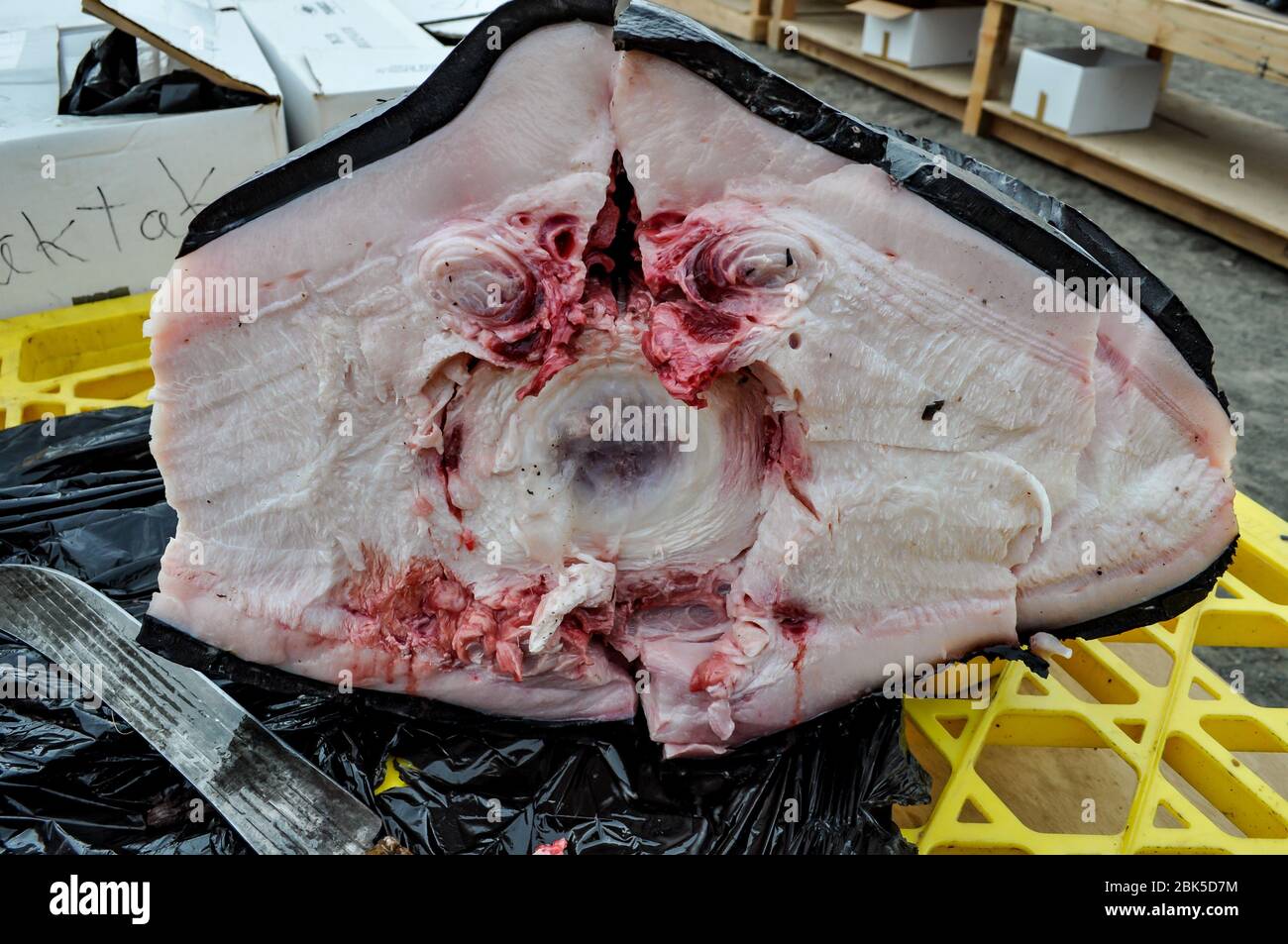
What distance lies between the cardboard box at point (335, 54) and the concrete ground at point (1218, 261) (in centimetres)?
226

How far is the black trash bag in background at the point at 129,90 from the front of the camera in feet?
6.57

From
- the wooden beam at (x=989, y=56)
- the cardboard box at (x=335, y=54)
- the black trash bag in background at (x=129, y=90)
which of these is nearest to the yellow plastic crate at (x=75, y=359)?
the black trash bag in background at (x=129, y=90)

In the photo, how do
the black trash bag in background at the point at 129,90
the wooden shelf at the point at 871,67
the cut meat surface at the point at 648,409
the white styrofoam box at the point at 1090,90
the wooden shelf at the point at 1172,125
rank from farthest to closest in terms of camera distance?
1. the wooden shelf at the point at 871,67
2. the white styrofoam box at the point at 1090,90
3. the wooden shelf at the point at 1172,125
4. the black trash bag in background at the point at 129,90
5. the cut meat surface at the point at 648,409

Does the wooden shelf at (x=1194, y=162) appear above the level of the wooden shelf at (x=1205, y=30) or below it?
below

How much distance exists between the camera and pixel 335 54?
89.1 inches

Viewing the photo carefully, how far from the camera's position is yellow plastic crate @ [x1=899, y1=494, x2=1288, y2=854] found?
51.0 inches

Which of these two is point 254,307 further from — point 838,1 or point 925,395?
point 838,1

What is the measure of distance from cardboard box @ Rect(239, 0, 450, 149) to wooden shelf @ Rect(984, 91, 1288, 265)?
272 cm

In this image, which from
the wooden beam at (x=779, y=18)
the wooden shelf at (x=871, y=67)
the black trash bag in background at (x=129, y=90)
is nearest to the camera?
the black trash bag in background at (x=129, y=90)

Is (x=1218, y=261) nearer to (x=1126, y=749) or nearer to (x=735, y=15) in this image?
(x=1126, y=749)

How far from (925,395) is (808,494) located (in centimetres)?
17

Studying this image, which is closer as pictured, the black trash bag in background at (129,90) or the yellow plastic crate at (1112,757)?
the yellow plastic crate at (1112,757)

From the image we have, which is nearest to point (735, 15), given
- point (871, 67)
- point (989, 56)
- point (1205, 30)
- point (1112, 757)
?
point (871, 67)

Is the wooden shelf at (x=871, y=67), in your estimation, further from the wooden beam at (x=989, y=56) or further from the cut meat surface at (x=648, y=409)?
the cut meat surface at (x=648, y=409)
